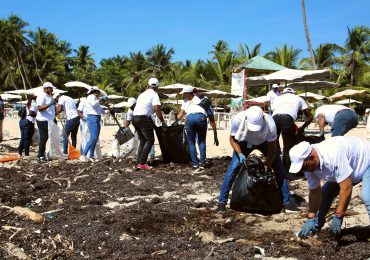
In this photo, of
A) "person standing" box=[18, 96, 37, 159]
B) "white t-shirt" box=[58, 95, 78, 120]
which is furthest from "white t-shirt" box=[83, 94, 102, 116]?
"person standing" box=[18, 96, 37, 159]

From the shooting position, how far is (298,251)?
333 cm

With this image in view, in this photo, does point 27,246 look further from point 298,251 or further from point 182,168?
point 182,168

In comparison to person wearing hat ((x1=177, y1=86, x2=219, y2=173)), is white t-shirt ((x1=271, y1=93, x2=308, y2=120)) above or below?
above

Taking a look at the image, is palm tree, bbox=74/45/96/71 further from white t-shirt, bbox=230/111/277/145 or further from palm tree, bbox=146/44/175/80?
white t-shirt, bbox=230/111/277/145

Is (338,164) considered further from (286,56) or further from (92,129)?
(286,56)

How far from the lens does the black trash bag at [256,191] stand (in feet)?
14.7

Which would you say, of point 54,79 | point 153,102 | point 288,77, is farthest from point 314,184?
point 54,79

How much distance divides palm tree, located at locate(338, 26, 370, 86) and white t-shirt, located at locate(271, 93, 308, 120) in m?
30.3

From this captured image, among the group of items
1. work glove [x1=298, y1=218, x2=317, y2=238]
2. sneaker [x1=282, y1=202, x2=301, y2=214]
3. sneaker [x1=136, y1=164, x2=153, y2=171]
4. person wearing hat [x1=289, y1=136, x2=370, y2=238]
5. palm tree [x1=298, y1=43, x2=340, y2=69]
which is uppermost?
palm tree [x1=298, y1=43, x2=340, y2=69]

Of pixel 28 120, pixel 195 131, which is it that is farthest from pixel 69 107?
pixel 195 131

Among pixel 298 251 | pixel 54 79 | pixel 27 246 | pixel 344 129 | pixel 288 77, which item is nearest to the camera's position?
pixel 298 251

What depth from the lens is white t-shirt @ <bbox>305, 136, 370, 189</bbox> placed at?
3.09m

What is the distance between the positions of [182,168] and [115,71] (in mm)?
41703

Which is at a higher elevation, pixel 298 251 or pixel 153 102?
pixel 153 102
